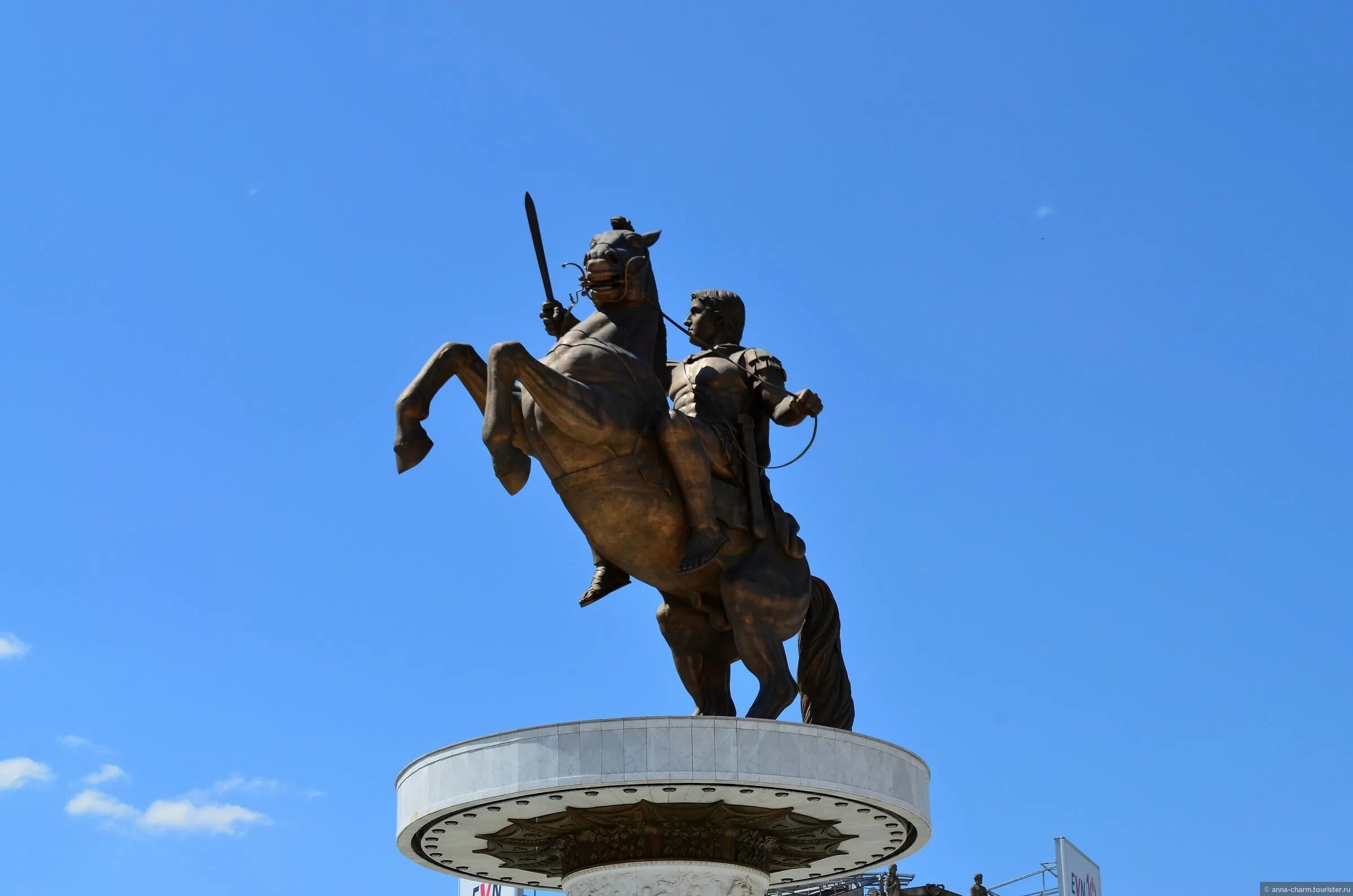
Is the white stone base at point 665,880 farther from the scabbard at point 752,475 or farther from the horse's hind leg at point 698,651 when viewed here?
the scabbard at point 752,475

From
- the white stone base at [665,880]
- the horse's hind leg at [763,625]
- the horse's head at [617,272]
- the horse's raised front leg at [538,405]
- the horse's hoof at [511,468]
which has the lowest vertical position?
the white stone base at [665,880]

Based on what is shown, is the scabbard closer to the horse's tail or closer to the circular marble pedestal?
the horse's tail

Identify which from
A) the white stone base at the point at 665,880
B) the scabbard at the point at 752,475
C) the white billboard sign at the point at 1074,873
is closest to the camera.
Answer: the white stone base at the point at 665,880

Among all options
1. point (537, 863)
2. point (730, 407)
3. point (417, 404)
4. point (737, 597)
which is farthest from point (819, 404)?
point (537, 863)

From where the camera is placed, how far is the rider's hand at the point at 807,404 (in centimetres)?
1656

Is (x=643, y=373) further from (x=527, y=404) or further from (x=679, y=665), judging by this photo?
(x=679, y=665)

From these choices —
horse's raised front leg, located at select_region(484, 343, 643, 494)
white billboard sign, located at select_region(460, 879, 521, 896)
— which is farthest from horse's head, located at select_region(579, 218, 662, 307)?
white billboard sign, located at select_region(460, 879, 521, 896)

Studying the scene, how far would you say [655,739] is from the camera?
44.9 ft

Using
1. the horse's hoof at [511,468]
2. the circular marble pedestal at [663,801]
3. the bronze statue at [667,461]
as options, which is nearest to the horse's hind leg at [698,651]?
the bronze statue at [667,461]

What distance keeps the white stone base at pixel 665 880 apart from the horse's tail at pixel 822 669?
2.34 m

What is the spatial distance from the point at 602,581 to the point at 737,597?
1.43m

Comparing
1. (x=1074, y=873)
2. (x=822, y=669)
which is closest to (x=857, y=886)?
(x=1074, y=873)

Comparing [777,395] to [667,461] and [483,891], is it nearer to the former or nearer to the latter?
[667,461]

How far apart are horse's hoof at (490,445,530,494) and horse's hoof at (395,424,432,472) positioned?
0.71 metres
